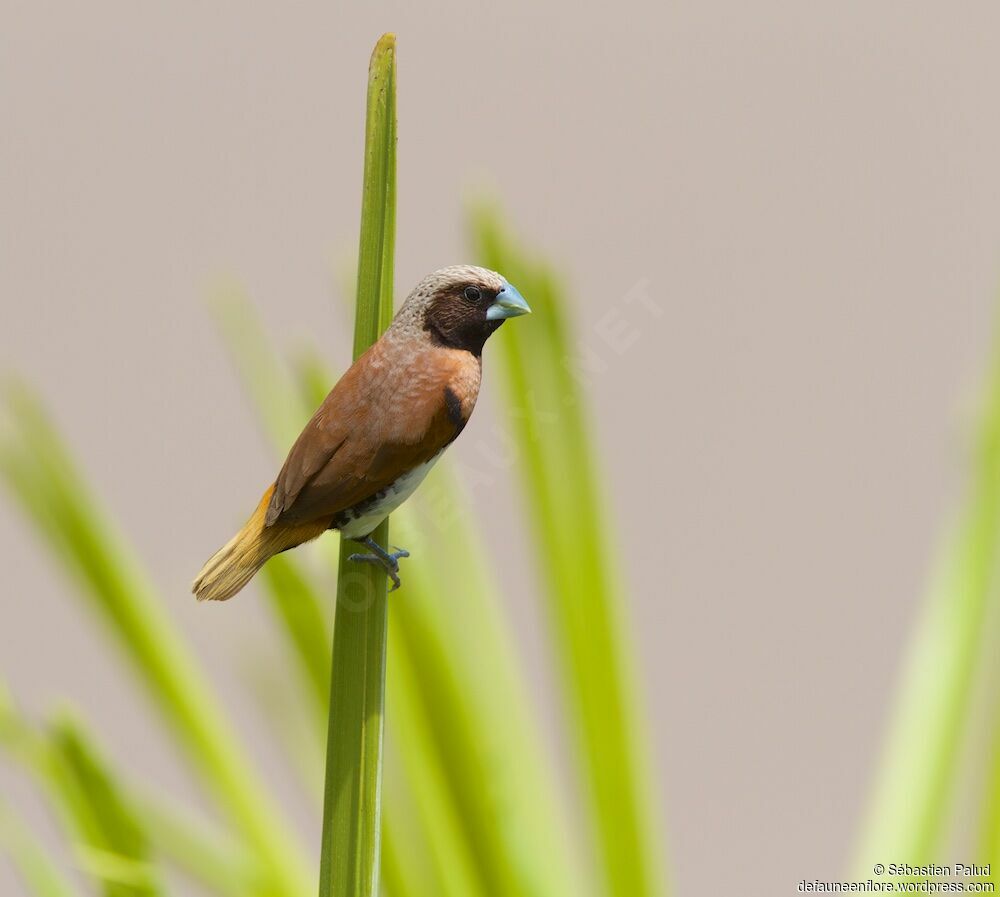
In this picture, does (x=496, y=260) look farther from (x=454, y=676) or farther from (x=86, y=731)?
(x=86, y=731)

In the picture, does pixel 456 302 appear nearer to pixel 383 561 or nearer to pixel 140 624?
pixel 383 561

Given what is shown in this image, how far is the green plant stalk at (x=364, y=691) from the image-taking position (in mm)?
649

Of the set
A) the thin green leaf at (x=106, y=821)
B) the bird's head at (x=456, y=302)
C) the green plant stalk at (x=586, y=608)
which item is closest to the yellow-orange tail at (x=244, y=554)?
the bird's head at (x=456, y=302)

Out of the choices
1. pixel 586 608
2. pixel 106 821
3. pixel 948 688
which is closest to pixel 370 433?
pixel 106 821

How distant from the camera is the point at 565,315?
1099 millimetres

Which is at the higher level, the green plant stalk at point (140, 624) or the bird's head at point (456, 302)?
the bird's head at point (456, 302)

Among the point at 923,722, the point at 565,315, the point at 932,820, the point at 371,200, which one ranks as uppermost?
the point at 371,200

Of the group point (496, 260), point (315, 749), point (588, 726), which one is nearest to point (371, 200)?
point (496, 260)

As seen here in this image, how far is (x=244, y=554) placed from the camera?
0.65 metres

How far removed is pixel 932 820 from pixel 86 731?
3.01 ft

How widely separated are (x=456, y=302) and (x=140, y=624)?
61 cm

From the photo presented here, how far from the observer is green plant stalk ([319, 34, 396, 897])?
649mm

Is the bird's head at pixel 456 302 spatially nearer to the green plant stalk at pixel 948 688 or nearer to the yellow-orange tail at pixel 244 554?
the yellow-orange tail at pixel 244 554

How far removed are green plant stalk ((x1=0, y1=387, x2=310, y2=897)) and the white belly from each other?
0.48 meters
